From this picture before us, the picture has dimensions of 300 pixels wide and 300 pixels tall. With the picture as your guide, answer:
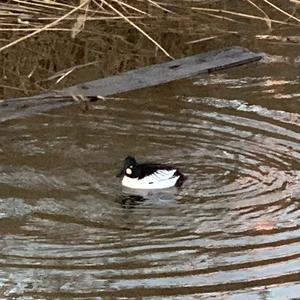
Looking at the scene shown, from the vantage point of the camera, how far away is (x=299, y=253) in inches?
260

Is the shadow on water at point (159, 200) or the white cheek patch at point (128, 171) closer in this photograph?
the shadow on water at point (159, 200)

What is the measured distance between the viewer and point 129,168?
24.8ft

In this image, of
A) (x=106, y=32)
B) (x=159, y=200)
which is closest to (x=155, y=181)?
(x=159, y=200)

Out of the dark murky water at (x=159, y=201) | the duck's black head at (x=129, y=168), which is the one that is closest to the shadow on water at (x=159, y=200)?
the dark murky water at (x=159, y=201)

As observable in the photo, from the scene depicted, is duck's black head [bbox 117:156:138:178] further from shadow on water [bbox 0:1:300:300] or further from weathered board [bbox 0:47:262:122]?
weathered board [bbox 0:47:262:122]

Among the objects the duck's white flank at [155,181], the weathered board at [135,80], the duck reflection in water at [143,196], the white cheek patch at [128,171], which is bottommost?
the duck reflection in water at [143,196]

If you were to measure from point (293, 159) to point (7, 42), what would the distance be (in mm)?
3905

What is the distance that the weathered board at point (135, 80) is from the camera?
9.24 m

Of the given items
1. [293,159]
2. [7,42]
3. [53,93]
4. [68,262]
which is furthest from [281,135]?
[7,42]

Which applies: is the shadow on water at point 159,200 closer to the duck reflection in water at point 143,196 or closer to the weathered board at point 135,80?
the duck reflection in water at point 143,196

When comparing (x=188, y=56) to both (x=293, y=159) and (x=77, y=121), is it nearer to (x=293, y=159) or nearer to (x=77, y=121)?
(x=77, y=121)

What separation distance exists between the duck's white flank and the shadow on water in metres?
0.05

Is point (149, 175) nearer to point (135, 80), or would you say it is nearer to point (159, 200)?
point (159, 200)

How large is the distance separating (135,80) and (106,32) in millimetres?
1470
